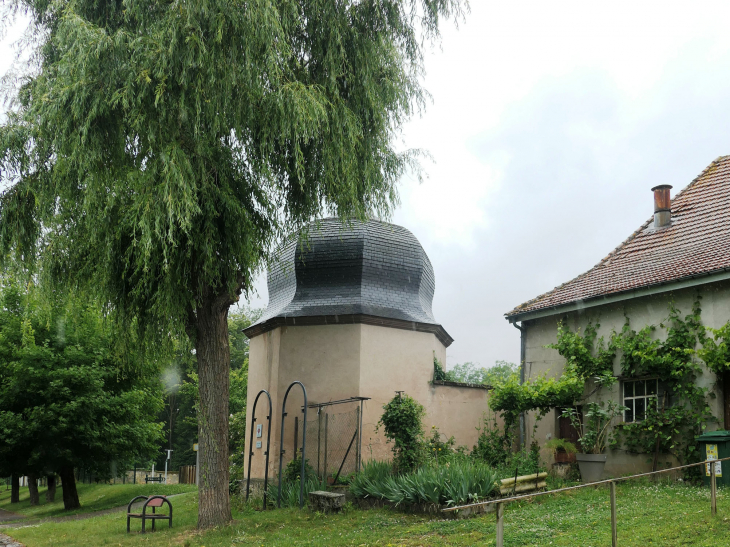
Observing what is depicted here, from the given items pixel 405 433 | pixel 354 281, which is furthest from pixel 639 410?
pixel 354 281

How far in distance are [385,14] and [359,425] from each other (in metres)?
8.63

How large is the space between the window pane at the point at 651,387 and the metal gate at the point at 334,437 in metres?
6.15

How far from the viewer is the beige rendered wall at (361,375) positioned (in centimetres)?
1694

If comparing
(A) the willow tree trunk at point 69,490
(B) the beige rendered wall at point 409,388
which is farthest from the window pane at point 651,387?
(A) the willow tree trunk at point 69,490

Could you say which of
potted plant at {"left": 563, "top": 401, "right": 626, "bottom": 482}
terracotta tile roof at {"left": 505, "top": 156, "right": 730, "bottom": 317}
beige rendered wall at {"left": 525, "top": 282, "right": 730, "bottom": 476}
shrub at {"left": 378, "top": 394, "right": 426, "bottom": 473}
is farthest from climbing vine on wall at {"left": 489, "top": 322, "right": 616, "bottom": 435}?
Answer: shrub at {"left": 378, "top": 394, "right": 426, "bottom": 473}

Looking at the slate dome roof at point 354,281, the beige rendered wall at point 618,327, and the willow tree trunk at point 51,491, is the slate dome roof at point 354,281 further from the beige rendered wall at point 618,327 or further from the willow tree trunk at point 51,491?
the willow tree trunk at point 51,491

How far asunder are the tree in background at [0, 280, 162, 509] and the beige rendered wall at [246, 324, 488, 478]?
5.42m

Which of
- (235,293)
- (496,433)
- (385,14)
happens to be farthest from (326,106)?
(496,433)

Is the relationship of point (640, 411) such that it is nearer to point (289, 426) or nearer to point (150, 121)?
point (289, 426)

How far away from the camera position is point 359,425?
51.2 feet

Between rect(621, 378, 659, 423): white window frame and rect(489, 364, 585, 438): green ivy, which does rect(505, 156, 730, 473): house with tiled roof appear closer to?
rect(621, 378, 659, 423): white window frame

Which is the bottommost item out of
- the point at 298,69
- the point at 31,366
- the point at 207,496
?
the point at 207,496

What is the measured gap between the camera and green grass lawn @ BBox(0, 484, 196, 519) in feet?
76.9

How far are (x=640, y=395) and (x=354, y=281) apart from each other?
7377mm
